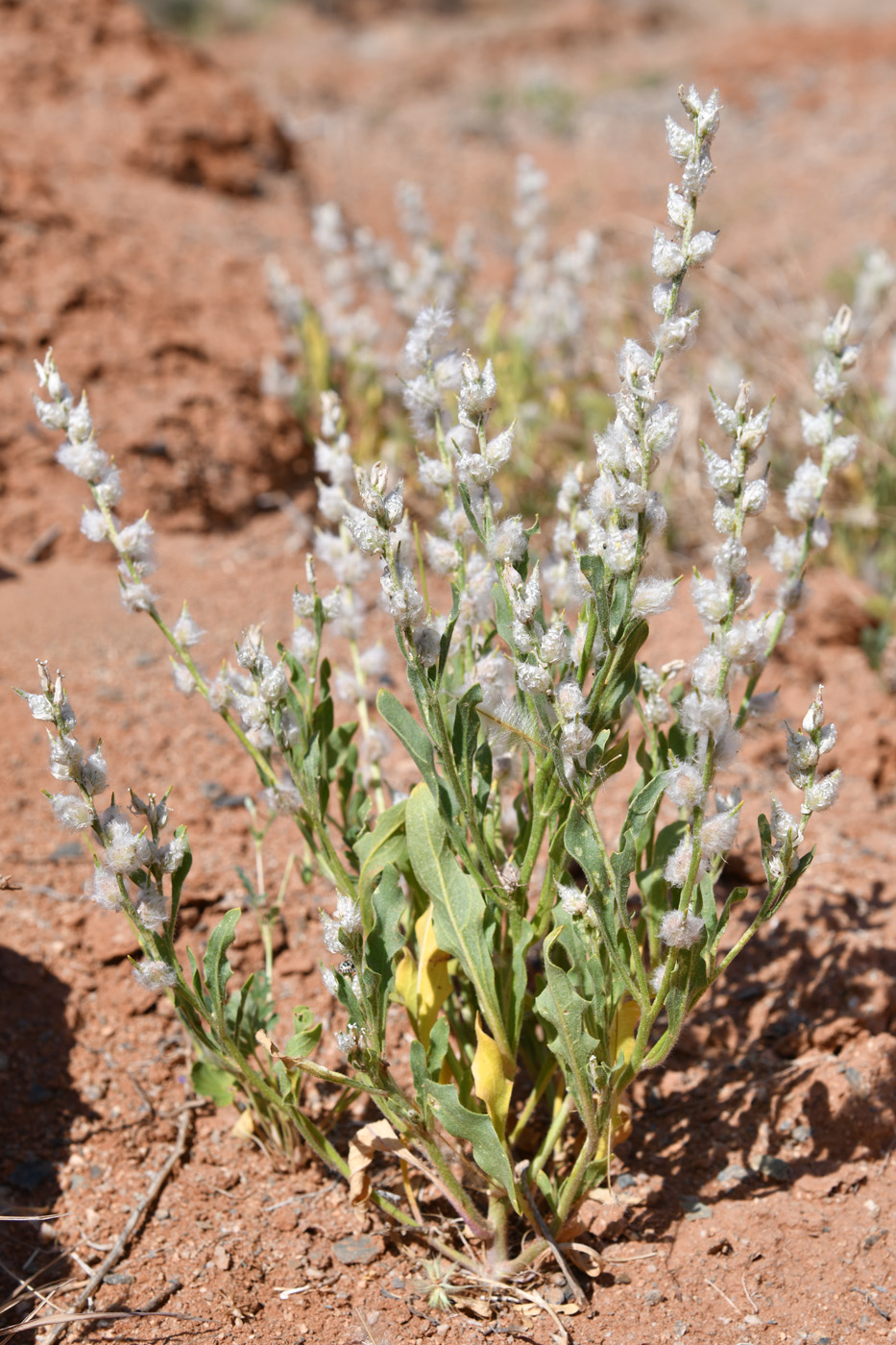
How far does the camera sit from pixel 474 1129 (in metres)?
1.55

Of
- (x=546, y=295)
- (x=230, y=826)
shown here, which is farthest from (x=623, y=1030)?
(x=546, y=295)

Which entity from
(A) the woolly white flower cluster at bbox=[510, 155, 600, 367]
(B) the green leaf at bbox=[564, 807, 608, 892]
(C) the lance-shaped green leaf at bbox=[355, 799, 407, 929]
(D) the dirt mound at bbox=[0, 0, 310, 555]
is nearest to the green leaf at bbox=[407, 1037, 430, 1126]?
Result: (C) the lance-shaped green leaf at bbox=[355, 799, 407, 929]

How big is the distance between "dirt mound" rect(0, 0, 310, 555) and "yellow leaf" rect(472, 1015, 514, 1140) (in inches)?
102

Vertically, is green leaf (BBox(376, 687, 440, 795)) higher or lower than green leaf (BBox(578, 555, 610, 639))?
lower

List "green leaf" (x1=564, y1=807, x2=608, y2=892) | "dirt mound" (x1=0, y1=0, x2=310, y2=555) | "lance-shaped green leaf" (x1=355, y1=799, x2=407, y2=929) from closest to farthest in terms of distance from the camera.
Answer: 1. "green leaf" (x1=564, y1=807, x2=608, y2=892)
2. "lance-shaped green leaf" (x1=355, y1=799, x2=407, y2=929)
3. "dirt mound" (x1=0, y1=0, x2=310, y2=555)

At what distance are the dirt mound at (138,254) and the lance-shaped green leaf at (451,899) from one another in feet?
8.04

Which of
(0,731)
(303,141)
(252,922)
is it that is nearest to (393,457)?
(0,731)

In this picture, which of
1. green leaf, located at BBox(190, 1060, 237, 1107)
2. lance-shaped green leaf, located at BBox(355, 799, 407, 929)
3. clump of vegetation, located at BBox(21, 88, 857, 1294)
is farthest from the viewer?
green leaf, located at BBox(190, 1060, 237, 1107)

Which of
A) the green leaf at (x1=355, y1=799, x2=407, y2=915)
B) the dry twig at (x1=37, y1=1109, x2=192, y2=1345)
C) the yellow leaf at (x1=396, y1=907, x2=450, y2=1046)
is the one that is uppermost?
the green leaf at (x1=355, y1=799, x2=407, y2=915)

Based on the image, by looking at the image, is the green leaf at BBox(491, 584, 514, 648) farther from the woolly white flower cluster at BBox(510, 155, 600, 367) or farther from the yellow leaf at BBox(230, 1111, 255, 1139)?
the woolly white flower cluster at BBox(510, 155, 600, 367)

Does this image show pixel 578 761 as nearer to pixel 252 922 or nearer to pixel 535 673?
pixel 535 673

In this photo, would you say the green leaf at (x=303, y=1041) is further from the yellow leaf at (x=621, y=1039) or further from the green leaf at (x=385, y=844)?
the yellow leaf at (x=621, y=1039)

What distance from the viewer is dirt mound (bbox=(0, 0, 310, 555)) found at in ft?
12.7

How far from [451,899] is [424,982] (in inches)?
8.6
